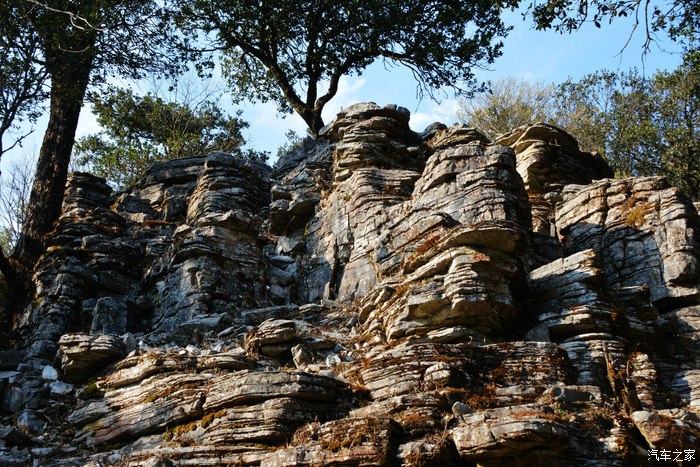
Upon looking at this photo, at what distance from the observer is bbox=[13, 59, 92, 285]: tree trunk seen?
85.6 ft

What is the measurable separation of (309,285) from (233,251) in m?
2.52

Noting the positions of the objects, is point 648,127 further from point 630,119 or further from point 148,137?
point 148,137

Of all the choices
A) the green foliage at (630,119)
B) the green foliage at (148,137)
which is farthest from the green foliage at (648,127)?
the green foliage at (148,137)

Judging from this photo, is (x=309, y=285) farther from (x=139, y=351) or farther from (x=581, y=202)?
(x=581, y=202)

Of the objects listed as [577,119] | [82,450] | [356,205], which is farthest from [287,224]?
[577,119]

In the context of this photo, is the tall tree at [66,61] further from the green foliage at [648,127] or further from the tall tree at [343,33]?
the green foliage at [648,127]

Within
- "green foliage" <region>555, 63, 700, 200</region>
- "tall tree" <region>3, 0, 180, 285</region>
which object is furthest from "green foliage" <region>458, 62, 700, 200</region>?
"tall tree" <region>3, 0, 180, 285</region>

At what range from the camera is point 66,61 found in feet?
90.3

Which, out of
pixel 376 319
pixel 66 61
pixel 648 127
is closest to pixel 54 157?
pixel 66 61

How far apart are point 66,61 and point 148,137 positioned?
45.8 feet

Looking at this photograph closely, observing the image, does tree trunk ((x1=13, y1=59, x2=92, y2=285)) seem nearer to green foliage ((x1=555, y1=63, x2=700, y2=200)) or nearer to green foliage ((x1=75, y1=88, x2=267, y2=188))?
green foliage ((x1=75, y1=88, x2=267, y2=188))

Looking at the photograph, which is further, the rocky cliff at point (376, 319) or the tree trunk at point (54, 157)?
the tree trunk at point (54, 157)

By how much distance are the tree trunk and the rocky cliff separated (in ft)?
3.04

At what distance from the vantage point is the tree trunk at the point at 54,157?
26.1 m
